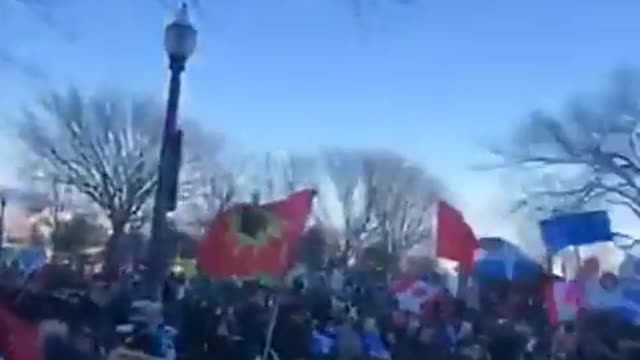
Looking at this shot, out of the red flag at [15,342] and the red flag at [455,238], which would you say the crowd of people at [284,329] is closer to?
the red flag at [455,238]

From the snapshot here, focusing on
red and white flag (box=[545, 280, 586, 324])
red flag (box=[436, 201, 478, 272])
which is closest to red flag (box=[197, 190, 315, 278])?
red flag (box=[436, 201, 478, 272])

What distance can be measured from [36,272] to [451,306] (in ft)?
20.6

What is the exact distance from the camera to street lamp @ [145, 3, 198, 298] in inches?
452

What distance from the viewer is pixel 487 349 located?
48.5 feet

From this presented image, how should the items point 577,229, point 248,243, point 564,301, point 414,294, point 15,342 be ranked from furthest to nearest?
point 414,294
point 564,301
point 577,229
point 248,243
point 15,342

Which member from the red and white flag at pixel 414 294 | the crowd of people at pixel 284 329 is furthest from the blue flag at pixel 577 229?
the red and white flag at pixel 414 294

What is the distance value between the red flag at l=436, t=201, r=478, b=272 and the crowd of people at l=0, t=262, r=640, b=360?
1028mm

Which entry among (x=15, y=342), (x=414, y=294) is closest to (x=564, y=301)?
(x=414, y=294)

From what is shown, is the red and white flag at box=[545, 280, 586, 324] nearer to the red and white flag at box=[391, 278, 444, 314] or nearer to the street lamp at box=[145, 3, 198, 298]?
the red and white flag at box=[391, 278, 444, 314]

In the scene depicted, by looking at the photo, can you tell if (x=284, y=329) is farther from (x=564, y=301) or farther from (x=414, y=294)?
(x=414, y=294)

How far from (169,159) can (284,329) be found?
8.92ft

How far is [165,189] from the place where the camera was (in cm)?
1145

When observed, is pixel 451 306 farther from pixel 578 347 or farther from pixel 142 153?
pixel 142 153

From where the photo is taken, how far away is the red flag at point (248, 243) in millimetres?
11109
